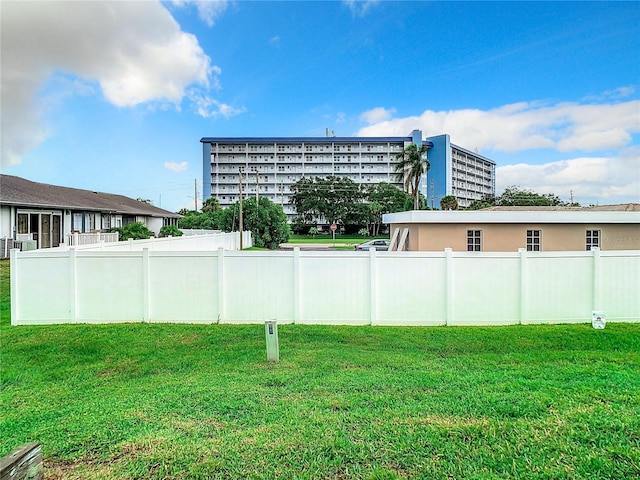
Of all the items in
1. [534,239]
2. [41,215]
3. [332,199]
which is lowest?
[534,239]

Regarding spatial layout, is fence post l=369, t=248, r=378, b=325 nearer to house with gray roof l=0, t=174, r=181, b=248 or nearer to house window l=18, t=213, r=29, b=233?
house with gray roof l=0, t=174, r=181, b=248

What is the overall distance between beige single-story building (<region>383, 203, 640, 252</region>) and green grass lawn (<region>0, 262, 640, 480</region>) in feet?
22.1

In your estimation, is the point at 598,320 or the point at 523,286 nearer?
the point at 598,320

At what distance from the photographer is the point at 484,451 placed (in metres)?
2.88

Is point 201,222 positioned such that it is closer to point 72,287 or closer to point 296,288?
point 72,287

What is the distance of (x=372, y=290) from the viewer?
7297 mm

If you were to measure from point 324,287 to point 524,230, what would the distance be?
8.88m

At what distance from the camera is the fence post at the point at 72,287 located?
7387mm

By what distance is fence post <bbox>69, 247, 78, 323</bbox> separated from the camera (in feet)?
24.2

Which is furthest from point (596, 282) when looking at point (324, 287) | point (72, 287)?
point (72, 287)

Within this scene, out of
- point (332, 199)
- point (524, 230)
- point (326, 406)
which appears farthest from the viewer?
point (332, 199)

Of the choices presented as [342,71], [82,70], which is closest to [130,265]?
[82,70]

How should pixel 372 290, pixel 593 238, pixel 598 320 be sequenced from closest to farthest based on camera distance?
1. pixel 598 320
2. pixel 372 290
3. pixel 593 238

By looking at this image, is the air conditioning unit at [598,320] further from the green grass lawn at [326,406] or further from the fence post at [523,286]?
the fence post at [523,286]
